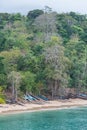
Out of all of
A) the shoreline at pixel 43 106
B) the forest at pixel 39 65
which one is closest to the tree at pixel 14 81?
the forest at pixel 39 65

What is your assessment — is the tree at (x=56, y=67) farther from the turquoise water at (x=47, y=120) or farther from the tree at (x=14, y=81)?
the turquoise water at (x=47, y=120)

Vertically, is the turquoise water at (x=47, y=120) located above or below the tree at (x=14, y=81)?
below

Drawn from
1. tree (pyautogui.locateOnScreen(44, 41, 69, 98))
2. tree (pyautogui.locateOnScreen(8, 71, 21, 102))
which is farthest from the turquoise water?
tree (pyautogui.locateOnScreen(44, 41, 69, 98))

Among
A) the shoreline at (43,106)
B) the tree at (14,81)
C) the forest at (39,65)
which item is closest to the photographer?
the shoreline at (43,106)

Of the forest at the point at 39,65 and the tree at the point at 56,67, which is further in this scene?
the tree at the point at 56,67

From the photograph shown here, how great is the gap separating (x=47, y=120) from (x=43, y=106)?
10314 mm

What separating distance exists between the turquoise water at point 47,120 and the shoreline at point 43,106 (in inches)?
89.9

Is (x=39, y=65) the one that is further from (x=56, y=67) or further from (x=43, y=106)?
(x=43, y=106)

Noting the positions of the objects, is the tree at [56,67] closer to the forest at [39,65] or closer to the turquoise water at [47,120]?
the forest at [39,65]

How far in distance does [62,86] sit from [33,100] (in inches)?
222

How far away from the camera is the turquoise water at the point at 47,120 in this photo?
43.8 metres

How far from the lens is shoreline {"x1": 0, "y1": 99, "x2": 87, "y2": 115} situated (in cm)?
5469

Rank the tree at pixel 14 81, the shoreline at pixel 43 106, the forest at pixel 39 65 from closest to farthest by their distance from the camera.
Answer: the shoreline at pixel 43 106 → the tree at pixel 14 81 → the forest at pixel 39 65

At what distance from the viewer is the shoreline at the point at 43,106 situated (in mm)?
54688
